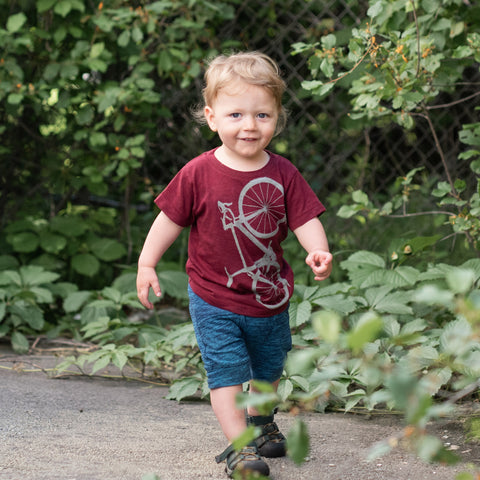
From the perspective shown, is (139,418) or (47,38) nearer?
(139,418)

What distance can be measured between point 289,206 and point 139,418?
3.13ft

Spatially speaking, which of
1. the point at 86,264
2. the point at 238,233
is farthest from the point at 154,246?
the point at 86,264

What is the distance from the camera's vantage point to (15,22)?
371 centimetres

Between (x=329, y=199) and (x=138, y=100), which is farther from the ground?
(x=138, y=100)

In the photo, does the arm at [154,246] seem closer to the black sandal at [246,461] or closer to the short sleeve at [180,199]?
the short sleeve at [180,199]

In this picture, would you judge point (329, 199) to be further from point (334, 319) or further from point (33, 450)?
point (334, 319)

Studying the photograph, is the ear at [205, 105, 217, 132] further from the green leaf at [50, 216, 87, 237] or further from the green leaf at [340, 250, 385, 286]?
the green leaf at [50, 216, 87, 237]

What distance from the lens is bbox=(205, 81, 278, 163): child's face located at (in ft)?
6.79

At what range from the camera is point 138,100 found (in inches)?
154

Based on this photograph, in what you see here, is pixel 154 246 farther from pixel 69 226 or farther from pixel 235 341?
pixel 69 226

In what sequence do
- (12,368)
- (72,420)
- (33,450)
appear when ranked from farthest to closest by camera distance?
(12,368) → (72,420) → (33,450)

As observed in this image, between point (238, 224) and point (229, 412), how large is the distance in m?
0.57

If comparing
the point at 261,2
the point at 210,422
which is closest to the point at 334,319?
the point at 210,422

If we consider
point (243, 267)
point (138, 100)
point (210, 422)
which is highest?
point (138, 100)
